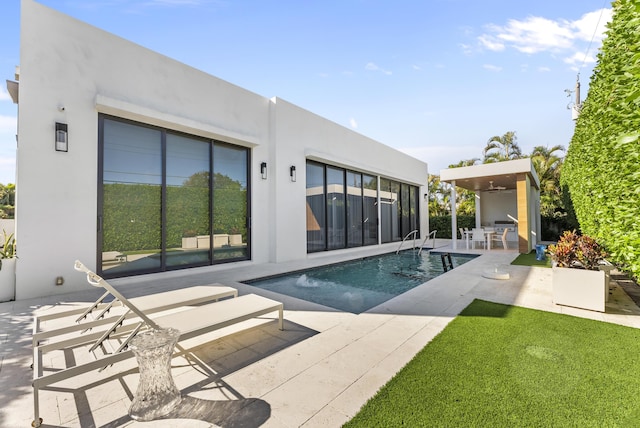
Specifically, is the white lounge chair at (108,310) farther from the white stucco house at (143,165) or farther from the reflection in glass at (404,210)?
the reflection in glass at (404,210)

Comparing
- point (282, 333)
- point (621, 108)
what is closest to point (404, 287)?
point (282, 333)

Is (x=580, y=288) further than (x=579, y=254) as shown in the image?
No

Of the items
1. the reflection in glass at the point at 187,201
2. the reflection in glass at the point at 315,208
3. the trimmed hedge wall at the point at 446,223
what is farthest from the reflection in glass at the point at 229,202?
the trimmed hedge wall at the point at 446,223

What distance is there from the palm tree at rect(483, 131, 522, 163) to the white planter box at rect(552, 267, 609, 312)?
24327mm

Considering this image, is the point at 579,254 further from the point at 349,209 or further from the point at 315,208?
the point at 349,209

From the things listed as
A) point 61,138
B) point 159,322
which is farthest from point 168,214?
point 159,322

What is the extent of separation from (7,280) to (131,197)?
2.42 metres

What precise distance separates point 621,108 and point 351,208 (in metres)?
9.55

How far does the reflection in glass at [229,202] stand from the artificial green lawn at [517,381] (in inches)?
251

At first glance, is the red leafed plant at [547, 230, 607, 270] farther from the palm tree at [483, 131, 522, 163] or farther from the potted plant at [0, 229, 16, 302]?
the palm tree at [483, 131, 522, 163]

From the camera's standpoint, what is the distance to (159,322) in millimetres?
3047

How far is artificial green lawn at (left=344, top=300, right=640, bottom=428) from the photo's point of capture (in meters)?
2.00

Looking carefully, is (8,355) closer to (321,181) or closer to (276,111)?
(276,111)

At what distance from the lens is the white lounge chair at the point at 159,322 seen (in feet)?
7.22
